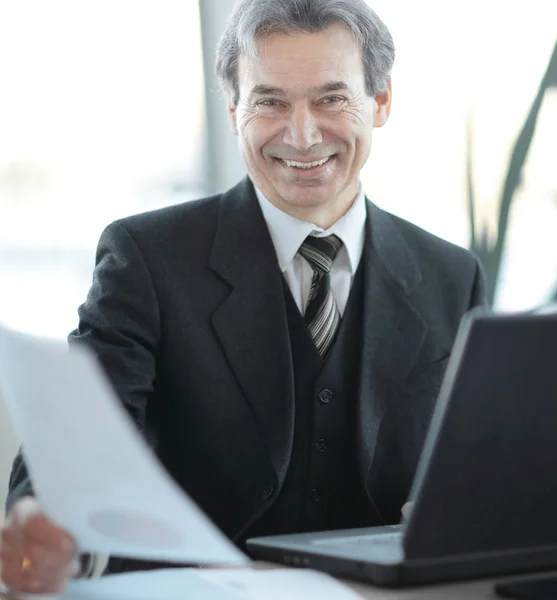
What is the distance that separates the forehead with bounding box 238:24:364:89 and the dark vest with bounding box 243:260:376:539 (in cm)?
39

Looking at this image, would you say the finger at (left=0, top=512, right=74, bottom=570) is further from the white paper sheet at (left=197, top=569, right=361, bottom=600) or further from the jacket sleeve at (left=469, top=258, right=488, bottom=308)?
the jacket sleeve at (left=469, top=258, right=488, bottom=308)

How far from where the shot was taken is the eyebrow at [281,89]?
173 cm

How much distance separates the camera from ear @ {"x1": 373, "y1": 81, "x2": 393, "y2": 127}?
76.4 inches

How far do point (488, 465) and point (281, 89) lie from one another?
0.94 metres

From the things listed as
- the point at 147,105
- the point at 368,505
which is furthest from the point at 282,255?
the point at 147,105

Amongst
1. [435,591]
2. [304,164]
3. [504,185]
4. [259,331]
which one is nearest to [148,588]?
[435,591]

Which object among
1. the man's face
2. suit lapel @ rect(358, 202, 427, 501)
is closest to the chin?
the man's face

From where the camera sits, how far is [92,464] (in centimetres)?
89

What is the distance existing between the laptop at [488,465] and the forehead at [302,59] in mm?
845

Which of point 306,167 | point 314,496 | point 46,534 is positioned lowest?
point 314,496

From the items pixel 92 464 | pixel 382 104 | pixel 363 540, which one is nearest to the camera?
pixel 92 464

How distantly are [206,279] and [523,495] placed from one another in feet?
2.68

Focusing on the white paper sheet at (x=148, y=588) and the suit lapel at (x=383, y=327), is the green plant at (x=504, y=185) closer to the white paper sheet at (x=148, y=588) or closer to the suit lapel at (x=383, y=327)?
the suit lapel at (x=383, y=327)

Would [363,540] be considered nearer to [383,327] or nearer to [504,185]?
[383,327]
